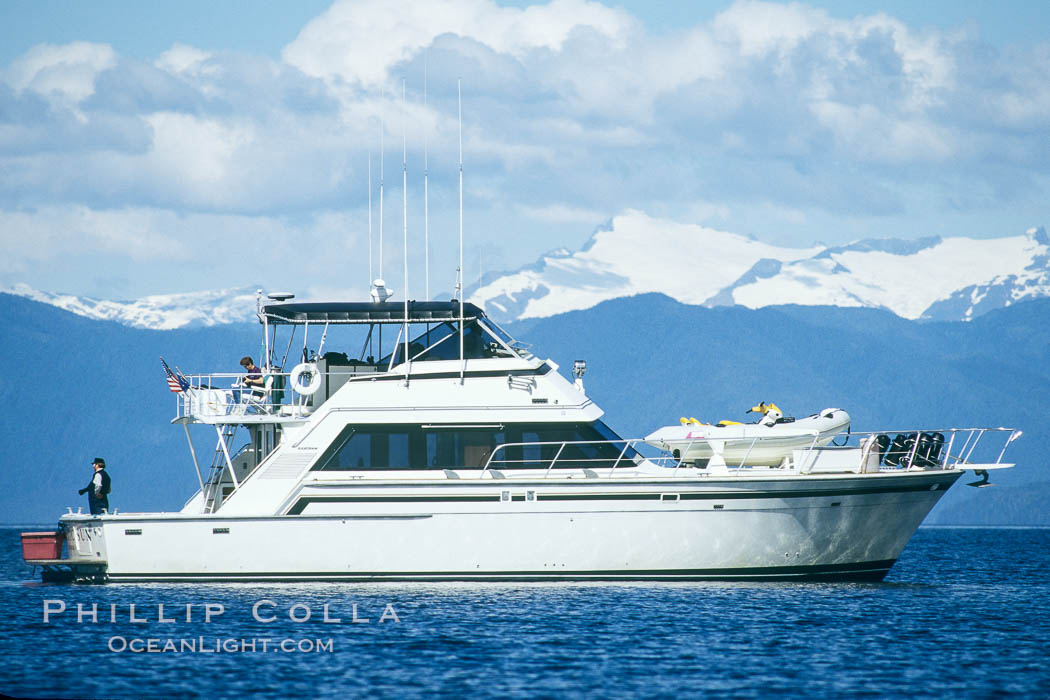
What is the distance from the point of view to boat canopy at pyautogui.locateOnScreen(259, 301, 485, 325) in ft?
80.7

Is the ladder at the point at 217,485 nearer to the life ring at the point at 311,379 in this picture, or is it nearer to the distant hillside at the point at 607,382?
the life ring at the point at 311,379

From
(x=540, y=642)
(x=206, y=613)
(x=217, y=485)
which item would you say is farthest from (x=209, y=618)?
(x=540, y=642)

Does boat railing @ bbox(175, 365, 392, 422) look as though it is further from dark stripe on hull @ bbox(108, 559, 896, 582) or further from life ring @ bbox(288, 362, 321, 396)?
dark stripe on hull @ bbox(108, 559, 896, 582)

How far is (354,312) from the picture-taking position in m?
25.0

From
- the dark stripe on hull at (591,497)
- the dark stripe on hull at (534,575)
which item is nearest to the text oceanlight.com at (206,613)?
the dark stripe on hull at (534,575)

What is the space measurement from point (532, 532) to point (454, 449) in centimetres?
195

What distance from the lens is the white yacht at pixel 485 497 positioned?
2300cm

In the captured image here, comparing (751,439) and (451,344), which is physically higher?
(451,344)

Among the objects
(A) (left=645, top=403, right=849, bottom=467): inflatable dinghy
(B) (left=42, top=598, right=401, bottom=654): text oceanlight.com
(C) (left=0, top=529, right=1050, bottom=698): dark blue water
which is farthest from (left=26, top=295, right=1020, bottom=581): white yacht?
(B) (left=42, top=598, right=401, bottom=654): text oceanlight.com

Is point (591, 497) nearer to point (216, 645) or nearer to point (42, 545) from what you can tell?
point (216, 645)

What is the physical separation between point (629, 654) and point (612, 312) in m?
177

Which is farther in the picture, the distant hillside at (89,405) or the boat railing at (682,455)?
the distant hillside at (89,405)

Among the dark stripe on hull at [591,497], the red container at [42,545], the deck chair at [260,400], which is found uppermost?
the deck chair at [260,400]

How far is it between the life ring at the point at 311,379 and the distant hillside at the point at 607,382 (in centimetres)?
11556
